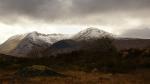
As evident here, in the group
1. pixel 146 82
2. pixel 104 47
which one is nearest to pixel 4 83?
pixel 146 82

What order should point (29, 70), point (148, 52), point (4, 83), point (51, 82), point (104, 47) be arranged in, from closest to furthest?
1. point (4, 83)
2. point (51, 82)
3. point (29, 70)
4. point (148, 52)
5. point (104, 47)

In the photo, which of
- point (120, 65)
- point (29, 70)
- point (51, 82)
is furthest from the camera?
point (120, 65)

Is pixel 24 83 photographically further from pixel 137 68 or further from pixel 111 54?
pixel 111 54

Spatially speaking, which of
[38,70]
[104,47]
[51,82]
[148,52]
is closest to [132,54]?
[148,52]

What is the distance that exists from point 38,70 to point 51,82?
13806 mm

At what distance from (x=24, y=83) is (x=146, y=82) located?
14.4m

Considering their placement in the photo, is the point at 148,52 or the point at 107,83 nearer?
the point at 107,83

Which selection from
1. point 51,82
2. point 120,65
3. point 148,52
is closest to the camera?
point 51,82

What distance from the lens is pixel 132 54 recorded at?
362ft

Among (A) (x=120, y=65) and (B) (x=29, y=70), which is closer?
(B) (x=29, y=70)

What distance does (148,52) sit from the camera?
10631 cm

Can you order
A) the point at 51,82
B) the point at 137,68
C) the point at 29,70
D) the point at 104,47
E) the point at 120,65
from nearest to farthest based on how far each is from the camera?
the point at 51,82
the point at 29,70
the point at 137,68
the point at 120,65
the point at 104,47

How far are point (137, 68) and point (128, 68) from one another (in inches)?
68.0

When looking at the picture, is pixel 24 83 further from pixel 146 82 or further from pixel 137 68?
pixel 137 68
